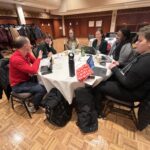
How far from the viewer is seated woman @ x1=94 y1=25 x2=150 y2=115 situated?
1.08 meters

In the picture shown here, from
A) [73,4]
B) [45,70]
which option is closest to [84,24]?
[73,4]

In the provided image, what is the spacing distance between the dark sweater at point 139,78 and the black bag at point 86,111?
487mm

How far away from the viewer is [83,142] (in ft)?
4.29

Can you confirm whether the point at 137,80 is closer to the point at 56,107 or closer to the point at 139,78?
the point at 139,78

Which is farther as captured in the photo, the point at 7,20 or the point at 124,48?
the point at 7,20

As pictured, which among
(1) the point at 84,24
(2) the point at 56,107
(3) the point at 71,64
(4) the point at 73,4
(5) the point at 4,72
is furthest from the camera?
(1) the point at 84,24

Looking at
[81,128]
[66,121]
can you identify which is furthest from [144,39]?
[66,121]

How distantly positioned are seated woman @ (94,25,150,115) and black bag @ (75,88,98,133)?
0.24 meters

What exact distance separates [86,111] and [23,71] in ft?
3.45

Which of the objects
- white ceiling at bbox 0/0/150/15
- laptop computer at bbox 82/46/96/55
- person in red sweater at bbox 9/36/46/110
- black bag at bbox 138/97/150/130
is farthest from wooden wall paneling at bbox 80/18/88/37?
black bag at bbox 138/97/150/130

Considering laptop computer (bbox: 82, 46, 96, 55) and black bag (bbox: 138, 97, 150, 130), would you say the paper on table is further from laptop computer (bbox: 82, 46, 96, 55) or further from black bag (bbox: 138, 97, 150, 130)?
laptop computer (bbox: 82, 46, 96, 55)

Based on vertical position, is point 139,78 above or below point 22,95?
above

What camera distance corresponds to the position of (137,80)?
111 cm

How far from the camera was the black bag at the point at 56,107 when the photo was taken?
4.62 ft
